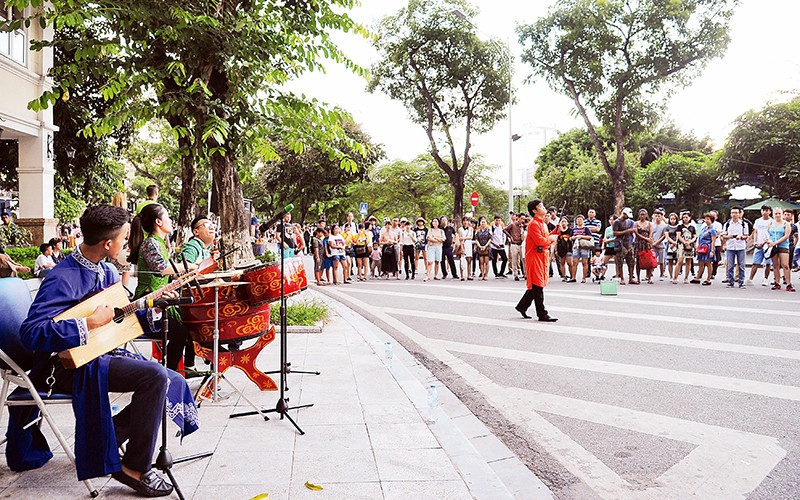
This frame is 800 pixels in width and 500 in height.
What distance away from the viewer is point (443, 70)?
96.5ft

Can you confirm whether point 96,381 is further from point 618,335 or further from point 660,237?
point 660,237

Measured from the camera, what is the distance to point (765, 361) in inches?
269

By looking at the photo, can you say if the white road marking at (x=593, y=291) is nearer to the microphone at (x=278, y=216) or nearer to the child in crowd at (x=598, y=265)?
the child in crowd at (x=598, y=265)

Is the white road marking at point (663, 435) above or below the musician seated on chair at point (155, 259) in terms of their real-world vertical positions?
below

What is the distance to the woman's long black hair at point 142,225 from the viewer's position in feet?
17.7

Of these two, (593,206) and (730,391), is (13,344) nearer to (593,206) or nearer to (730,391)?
(730,391)

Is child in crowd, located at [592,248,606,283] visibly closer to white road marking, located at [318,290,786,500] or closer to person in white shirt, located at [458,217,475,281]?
person in white shirt, located at [458,217,475,281]

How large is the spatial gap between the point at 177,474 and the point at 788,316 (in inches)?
377

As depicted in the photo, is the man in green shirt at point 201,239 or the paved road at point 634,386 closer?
the paved road at point 634,386

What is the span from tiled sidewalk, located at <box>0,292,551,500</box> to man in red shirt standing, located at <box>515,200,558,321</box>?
424 cm

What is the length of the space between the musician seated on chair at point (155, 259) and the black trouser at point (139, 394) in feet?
5.80

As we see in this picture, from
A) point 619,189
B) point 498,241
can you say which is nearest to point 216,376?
point 498,241

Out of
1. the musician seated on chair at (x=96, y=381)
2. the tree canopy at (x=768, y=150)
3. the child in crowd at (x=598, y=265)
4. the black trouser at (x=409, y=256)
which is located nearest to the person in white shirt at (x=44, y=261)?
the black trouser at (x=409, y=256)

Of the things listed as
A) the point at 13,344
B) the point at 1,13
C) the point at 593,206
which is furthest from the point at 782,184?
the point at 13,344
